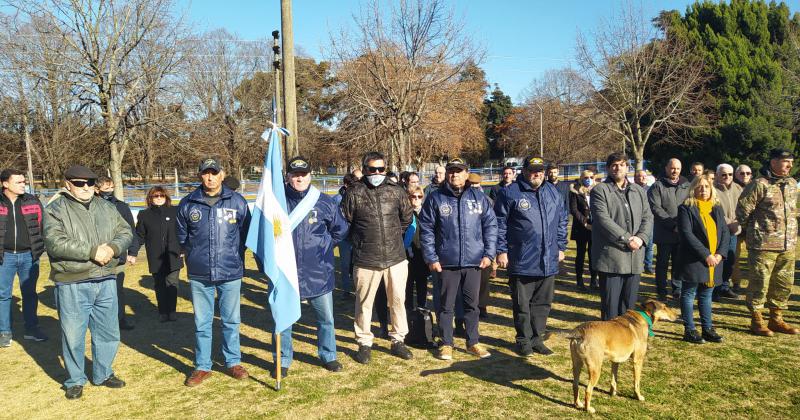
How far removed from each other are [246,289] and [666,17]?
25845mm

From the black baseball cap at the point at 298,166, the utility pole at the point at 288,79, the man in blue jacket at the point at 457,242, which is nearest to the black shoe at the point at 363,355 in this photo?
the man in blue jacket at the point at 457,242

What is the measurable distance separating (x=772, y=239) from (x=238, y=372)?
564cm

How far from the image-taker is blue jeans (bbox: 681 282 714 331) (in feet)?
17.7

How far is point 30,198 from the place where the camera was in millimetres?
6289

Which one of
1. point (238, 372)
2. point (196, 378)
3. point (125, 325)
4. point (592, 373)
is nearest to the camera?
point (592, 373)

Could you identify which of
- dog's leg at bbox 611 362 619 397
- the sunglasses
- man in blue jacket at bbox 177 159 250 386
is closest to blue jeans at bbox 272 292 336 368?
man in blue jacket at bbox 177 159 250 386

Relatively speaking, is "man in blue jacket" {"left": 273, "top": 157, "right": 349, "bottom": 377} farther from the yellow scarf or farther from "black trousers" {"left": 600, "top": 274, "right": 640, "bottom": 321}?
the yellow scarf

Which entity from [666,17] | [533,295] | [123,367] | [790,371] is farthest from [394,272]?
[666,17]

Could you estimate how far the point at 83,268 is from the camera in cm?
451

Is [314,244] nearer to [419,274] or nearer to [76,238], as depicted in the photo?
[419,274]

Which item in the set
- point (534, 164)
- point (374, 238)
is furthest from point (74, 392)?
point (534, 164)

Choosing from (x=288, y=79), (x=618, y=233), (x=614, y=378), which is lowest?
(x=614, y=378)

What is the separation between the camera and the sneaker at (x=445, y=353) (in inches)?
205

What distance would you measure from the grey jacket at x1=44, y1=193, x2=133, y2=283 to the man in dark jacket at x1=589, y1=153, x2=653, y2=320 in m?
4.58
